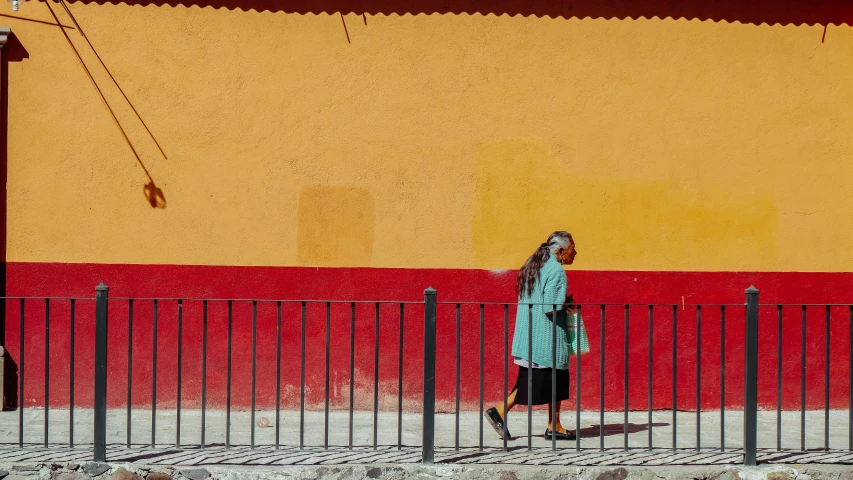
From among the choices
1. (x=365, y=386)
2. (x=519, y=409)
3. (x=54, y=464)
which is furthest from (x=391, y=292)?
(x=54, y=464)

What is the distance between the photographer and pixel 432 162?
8695mm

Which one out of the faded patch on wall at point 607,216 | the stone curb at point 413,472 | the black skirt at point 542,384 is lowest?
the stone curb at point 413,472

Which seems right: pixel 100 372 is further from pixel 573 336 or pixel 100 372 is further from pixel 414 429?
pixel 573 336

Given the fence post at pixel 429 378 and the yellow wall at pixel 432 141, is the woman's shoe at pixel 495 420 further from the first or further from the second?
the yellow wall at pixel 432 141

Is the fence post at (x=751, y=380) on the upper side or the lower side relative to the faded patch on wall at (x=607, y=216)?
lower

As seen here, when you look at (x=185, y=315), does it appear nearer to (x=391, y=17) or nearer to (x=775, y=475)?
(x=391, y=17)

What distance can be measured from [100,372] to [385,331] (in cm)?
285

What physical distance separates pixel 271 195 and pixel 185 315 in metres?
1.26

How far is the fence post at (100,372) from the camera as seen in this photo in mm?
6320

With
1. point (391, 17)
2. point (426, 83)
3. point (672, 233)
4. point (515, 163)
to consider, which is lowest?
point (672, 233)

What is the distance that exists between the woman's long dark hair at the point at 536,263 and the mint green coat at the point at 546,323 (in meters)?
0.04

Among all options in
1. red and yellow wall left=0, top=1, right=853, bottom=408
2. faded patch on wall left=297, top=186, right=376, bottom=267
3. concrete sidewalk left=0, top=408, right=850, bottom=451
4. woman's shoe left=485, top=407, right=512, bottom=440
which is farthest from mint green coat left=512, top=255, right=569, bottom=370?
faded patch on wall left=297, top=186, right=376, bottom=267

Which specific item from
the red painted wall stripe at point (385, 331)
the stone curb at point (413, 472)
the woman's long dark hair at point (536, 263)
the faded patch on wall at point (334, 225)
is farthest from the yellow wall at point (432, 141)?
the stone curb at point (413, 472)

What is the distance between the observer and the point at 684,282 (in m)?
8.73
